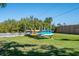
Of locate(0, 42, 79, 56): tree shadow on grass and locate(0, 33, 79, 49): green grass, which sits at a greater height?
locate(0, 33, 79, 49): green grass

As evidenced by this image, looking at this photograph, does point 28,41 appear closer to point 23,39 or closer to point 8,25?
point 23,39

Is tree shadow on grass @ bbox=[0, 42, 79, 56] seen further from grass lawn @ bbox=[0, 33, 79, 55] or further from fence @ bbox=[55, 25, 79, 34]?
fence @ bbox=[55, 25, 79, 34]

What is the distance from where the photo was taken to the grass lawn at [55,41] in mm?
3961

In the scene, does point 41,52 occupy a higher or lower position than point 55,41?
lower

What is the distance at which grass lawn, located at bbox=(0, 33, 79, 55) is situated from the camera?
396cm

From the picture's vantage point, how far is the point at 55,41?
3996mm

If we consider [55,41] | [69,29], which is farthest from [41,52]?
[69,29]

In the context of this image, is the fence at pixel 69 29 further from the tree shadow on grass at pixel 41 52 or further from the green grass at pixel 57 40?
the tree shadow on grass at pixel 41 52

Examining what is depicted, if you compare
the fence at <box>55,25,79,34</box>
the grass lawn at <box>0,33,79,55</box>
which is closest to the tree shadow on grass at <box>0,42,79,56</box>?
the grass lawn at <box>0,33,79,55</box>

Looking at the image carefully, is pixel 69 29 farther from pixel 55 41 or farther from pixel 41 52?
pixel 41 52

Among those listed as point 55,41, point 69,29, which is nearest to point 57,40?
point 55,41

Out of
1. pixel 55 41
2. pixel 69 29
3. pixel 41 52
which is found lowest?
pixel 41 52

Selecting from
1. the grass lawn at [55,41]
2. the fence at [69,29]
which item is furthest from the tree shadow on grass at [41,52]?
the fence at [69,29]

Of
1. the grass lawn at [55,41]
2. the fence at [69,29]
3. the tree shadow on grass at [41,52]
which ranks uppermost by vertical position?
the fence at [69,29]
